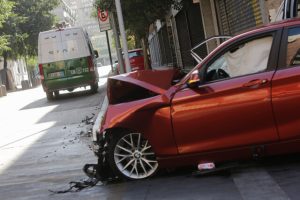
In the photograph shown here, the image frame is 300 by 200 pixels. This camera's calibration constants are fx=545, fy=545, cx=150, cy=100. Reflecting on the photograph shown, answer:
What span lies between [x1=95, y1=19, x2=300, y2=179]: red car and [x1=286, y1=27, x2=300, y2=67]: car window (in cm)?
1

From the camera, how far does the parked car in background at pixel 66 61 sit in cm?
2181

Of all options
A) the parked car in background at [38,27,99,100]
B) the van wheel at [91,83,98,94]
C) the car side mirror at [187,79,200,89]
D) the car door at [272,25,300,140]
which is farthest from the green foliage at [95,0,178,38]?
the car door at [272,25,300,140]

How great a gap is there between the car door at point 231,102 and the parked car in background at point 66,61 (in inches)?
624

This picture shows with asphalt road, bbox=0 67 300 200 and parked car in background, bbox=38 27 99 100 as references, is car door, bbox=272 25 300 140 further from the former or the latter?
parked car in background, bbox=38 27 99 100

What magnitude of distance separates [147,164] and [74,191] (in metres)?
0.97

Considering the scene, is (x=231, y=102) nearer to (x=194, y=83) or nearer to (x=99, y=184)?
(x=194, y=83)

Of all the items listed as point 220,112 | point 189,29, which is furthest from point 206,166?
point 189,29

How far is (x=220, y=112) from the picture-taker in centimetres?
604

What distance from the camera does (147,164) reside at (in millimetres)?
6586

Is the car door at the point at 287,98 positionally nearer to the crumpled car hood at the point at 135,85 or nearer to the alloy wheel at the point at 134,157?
the crumpled car hood at the point at 135,85

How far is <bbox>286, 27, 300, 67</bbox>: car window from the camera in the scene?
19.5ft

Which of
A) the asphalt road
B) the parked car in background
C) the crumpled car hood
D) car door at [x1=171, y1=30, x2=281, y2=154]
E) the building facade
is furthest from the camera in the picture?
the parked car in background

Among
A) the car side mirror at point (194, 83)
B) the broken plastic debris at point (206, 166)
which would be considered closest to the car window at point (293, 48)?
the car side mirror at point (194, 83)

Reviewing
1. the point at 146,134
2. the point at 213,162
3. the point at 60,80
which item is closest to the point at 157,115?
the point at 146,134
